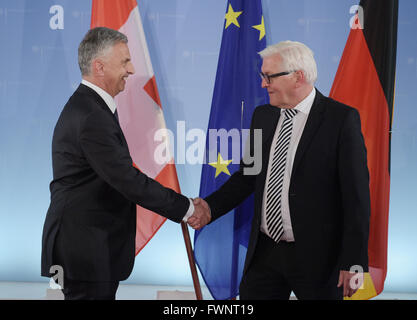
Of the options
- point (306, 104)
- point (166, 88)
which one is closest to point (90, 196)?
point (306, 104)

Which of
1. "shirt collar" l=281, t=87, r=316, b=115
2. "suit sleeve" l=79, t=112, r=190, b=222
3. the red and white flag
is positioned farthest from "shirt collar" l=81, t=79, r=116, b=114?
"shirt collar" l=281, t=87, r=316, b=115

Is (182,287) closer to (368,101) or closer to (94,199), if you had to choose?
(94,199)

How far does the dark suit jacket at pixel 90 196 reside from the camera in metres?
1.74

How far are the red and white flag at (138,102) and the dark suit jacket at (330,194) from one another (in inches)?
39.2

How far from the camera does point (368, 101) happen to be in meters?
2.43

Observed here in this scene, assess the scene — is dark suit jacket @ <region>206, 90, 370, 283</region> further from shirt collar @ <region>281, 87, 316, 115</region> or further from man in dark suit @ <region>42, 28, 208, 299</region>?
man in dark suit @ <region>42, 28, 208, 299</region>

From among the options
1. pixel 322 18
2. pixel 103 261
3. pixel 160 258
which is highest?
pixel 322 18

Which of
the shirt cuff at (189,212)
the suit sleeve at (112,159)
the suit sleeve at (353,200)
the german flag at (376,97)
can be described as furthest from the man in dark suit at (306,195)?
the german flag at (376,97)

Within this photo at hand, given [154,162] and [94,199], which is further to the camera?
[154,162]

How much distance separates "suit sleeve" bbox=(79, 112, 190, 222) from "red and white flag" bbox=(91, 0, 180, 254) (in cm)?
58

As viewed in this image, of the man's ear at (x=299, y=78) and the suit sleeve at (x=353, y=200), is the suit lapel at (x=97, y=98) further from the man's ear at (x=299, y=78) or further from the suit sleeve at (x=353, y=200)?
the suit sleeve at (x=353, y=200)

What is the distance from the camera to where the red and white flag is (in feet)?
8.25
